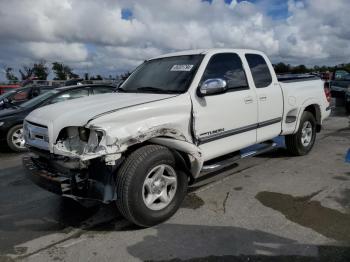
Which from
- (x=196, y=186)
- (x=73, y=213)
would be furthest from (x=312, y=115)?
(x=73, y=213)

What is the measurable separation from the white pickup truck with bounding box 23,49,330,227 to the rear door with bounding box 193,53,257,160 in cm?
1

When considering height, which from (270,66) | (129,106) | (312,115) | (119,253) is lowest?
(119,253)

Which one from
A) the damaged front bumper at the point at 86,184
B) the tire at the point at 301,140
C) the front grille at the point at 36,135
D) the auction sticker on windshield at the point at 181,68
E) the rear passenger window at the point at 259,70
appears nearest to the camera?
the damaged front bumper at the point at 86,184

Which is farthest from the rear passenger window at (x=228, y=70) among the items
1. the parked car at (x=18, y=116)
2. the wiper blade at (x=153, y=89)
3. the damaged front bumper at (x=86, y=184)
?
the parked car at (x=18, y=116)

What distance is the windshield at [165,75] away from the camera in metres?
4.50

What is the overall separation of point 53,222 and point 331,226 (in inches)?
121

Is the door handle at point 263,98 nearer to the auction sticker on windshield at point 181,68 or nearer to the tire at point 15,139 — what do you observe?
the auction sticker on windshield at point 181,68

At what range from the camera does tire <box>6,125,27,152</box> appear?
805 centimetres

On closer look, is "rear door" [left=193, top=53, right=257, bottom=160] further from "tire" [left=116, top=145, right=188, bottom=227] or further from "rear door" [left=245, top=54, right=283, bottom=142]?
"tire" [left=116, top=145, right=188, bottom=227]

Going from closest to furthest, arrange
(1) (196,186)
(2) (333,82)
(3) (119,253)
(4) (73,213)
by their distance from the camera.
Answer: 1. (3) (119,253)
2. (4) (73,213)
3. (1) (196,186)
4. (2) (333,82)

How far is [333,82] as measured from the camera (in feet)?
54.3

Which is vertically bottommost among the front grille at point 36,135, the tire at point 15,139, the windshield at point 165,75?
the tire at point 15,139

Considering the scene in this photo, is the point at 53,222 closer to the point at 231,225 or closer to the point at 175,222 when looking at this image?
the point at 175,222

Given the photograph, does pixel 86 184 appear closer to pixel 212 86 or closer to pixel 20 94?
pixel 212 86
